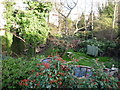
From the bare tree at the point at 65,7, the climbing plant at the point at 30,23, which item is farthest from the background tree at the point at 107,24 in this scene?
the climbing plant at the point at 30,23

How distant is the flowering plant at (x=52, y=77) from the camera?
1.94m

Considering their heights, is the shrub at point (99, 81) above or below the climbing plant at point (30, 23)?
below

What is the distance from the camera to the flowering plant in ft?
6.35

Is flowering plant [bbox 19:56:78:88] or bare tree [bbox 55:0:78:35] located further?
bare tree [bbox 55:0:78:35]

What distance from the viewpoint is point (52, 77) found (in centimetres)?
198

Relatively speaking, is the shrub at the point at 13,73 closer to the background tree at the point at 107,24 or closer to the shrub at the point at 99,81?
the shrub at the point at 99,81

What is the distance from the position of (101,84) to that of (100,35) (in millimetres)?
5566

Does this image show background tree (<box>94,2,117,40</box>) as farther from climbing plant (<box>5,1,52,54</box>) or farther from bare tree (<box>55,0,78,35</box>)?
climbing plant (<box>5,1,52,54</box>)

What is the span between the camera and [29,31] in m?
5.37

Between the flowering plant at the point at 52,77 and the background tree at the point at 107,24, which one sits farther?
the background tree at the point at 107,24

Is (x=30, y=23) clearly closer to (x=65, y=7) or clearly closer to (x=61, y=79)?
(x=65, y=7)

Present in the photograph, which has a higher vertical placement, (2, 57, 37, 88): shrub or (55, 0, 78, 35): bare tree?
(55, 0, 78, 35): bare tree

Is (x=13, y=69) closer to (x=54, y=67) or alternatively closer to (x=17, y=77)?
(x=17, y=77)

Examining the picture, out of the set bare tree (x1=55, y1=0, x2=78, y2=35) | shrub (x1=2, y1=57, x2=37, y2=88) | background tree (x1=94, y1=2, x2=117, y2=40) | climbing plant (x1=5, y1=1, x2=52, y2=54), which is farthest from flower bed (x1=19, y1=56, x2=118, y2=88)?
bare tree (x1=55, y1=0, x2=78, y2=35)
